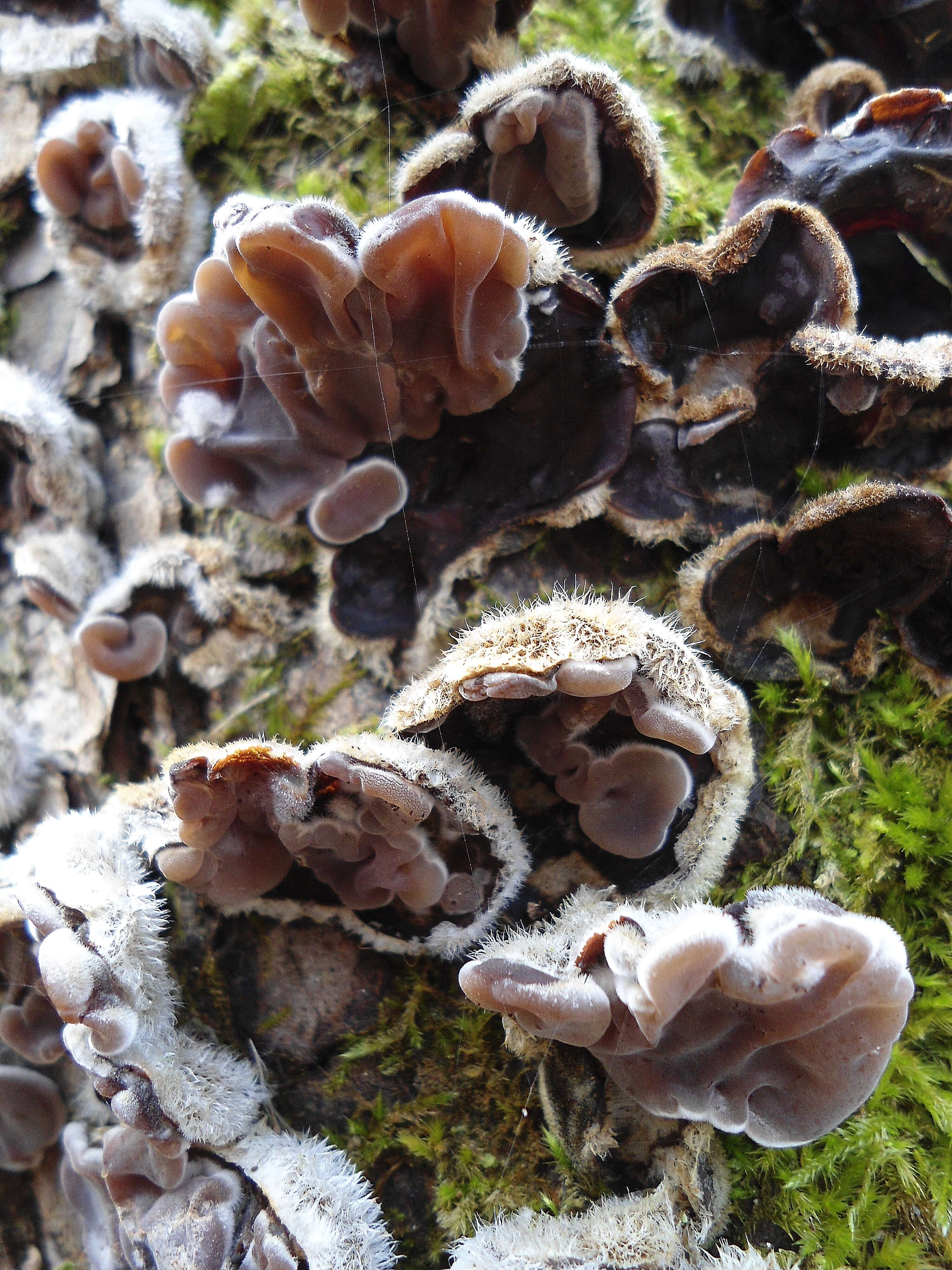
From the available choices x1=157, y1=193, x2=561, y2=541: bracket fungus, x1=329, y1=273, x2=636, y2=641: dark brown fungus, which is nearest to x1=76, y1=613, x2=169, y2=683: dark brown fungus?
x1=157, y1=193, x2=561, y2=541: bracket fungus

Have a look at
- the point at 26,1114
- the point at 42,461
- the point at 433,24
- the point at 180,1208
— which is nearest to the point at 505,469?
the point at 433,24

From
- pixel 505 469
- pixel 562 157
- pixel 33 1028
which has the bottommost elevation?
pixel 33 1028

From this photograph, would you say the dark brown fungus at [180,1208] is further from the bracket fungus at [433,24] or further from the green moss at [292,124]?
the bracket fungus at [433,24]

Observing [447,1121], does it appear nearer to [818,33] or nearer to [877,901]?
[877,901]

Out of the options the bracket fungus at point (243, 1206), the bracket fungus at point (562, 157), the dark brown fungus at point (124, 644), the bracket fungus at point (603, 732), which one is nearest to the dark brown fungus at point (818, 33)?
the bracket fungus at point (562, 157)

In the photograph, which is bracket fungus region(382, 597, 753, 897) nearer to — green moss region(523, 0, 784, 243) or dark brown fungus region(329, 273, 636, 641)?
dark brown fungus region(329, 273, 636, 641)
